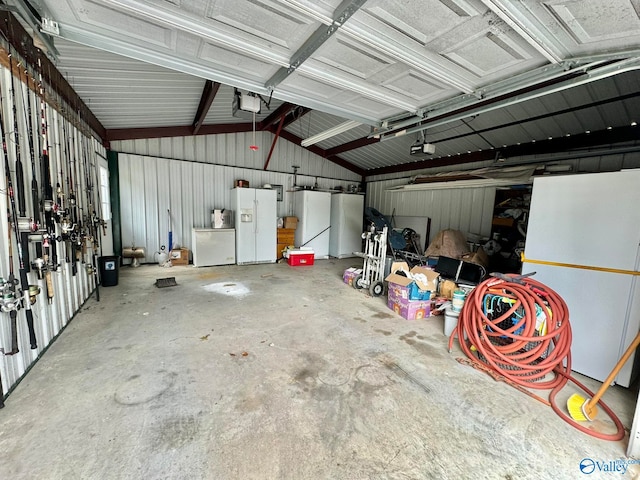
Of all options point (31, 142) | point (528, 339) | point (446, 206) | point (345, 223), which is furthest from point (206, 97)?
point (446, 206)

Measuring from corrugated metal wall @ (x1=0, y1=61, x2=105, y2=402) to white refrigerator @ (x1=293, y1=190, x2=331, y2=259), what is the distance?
5052mm

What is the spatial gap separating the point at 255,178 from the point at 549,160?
23.2 feet

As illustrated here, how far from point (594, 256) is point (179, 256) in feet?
24.0

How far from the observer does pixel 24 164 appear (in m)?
2.21

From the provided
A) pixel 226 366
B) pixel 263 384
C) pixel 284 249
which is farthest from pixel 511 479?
pixel 284 249

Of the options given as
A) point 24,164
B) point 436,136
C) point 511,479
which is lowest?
point 511,479

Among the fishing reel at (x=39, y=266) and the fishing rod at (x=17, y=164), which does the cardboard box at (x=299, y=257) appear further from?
the fishing rod at (x=17, y=164)

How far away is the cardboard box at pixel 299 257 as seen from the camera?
6922mm

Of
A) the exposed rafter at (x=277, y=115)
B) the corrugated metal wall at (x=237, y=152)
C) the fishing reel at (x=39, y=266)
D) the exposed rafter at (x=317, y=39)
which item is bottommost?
the fishing reel at (x=39, y=266)

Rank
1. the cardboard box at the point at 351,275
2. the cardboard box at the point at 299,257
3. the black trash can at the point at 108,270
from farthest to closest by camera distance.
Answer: the cardboard box at the point at 299,257 < the cardboard box at the point at 351,275 < the black trash can at the point at 108,270

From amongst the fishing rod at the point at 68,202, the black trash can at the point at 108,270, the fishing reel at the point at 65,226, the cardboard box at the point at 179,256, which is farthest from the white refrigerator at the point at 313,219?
the fishing reel at the point at 65,226

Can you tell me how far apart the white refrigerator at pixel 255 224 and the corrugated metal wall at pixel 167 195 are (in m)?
0.69

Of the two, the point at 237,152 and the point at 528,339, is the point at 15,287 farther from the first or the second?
the point at 237,152

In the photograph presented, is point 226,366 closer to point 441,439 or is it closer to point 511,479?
point 441,439
